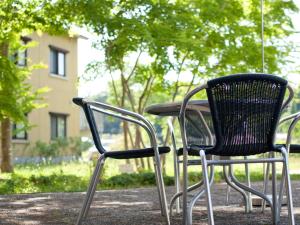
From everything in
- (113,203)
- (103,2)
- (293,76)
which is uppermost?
(103,2)

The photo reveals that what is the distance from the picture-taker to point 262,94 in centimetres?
278

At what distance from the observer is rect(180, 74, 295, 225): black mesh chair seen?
107 inches

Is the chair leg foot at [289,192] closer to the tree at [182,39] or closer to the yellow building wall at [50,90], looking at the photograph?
the tree at [182,39]

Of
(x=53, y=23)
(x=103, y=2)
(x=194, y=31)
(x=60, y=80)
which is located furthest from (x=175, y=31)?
(x=60, y=80)

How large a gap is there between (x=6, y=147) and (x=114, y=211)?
23.8 ft

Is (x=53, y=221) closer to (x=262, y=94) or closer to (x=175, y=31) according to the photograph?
(x=262, y=94)

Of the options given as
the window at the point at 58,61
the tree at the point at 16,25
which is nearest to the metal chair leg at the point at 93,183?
the tree at the point at 16,25

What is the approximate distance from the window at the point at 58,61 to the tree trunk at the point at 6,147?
984cm

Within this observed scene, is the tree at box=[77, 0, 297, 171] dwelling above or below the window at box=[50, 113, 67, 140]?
above

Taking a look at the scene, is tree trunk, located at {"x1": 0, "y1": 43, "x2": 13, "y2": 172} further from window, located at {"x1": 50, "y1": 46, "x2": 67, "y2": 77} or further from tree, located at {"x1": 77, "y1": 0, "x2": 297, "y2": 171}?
window, located at {"x1": 50, "y1": 46, "x2": 67, "y2": 77}

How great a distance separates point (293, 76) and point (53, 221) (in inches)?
370

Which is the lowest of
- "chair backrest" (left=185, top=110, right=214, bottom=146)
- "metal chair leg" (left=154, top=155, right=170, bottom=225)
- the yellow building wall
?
"metal chair leg" (left=154, top=155, right=170, bottom=225)

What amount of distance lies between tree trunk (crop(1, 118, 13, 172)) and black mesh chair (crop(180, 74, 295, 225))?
29.4 feet

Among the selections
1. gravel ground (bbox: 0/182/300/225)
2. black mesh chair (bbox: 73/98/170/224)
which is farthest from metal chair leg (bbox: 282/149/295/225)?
gravel ground (bbox: 0/182/300/225)
